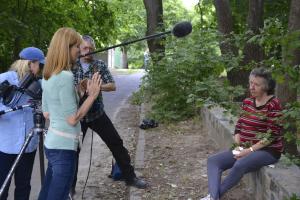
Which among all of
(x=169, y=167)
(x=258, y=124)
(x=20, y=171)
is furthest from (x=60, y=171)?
(x=169, y=167)

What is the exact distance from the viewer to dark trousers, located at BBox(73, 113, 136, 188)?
18.2ft

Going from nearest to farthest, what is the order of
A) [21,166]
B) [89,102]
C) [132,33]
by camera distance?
[89,102] < [21,166] < [132,33]

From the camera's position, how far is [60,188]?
153 inches

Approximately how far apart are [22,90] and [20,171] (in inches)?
29.7

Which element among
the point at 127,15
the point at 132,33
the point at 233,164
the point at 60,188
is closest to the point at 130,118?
the point at 233,164

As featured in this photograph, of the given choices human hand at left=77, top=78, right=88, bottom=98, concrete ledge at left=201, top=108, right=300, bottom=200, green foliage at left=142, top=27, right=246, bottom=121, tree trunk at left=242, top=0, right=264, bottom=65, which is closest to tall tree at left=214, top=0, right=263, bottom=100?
tree trunk at left=242, top=0, right=264, bottom=65

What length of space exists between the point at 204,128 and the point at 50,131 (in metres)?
5.29

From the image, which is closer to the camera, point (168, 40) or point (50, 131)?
point (50, 131)

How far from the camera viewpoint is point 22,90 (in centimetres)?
426

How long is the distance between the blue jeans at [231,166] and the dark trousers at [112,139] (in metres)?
1.15

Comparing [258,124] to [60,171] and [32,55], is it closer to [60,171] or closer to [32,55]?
[60,171]

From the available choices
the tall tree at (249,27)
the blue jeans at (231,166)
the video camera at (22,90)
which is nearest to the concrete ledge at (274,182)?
the blue jeans at (231,166)

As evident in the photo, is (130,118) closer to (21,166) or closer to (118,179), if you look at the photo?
(118,179)

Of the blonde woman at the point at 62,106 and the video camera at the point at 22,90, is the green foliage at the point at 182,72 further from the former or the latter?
the blonde woman at the point at 62,106
